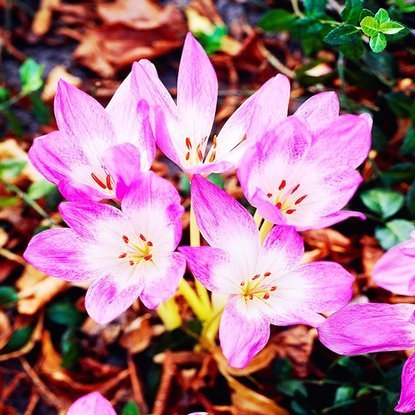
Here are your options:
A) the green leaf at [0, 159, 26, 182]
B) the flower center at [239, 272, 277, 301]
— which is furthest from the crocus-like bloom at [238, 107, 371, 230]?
the green leaf at [0, 159, 26, 182]

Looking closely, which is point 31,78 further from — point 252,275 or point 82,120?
point 252,275

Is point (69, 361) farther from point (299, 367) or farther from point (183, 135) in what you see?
point (183, 135)

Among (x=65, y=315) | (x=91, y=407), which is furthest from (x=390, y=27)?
(x=65, y=315)

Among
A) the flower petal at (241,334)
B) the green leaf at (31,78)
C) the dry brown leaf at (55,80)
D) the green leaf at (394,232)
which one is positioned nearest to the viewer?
the flower petal at (241,334)

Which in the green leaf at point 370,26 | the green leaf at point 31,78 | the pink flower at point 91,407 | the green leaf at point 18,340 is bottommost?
the green leaf at point 18,340

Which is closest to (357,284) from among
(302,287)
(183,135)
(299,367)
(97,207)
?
(299,367)

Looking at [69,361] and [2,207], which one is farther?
[2,207]

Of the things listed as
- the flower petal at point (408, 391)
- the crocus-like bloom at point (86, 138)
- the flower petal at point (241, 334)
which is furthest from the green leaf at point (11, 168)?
the flower petal at point (408, 391)

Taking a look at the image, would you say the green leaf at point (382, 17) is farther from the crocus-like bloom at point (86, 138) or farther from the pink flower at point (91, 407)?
the pink flower at point (91, 407)

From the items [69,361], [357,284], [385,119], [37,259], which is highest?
[37,259]
